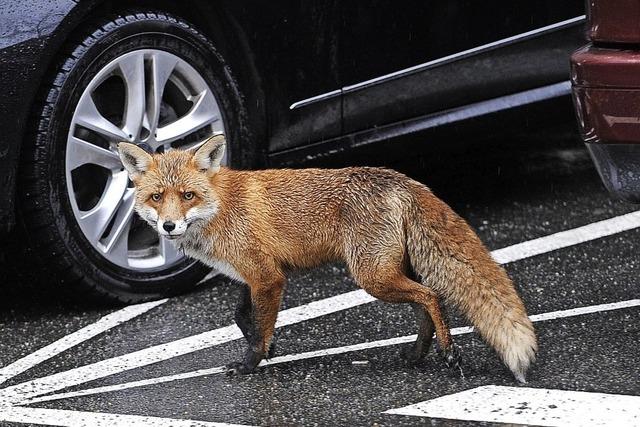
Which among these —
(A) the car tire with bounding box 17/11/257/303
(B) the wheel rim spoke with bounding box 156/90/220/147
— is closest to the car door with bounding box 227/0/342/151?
(A) the car tire with bounding box 17/11/257/303

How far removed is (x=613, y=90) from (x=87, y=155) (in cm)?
204

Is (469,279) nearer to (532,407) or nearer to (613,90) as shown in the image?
(532,407)

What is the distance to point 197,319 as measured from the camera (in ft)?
17.6

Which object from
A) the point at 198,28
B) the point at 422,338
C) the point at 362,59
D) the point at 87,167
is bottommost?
the point at 422,338

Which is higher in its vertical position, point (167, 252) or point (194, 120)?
point (194, 120)

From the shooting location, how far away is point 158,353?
4.98m

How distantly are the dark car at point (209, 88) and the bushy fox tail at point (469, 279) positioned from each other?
1.31 m

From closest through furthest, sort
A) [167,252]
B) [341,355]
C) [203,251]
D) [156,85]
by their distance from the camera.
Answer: [203,251]
[341,355]
[156,85]
[167,252]

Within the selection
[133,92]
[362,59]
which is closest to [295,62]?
[362,59]

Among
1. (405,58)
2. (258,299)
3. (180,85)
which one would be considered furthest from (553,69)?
(258,299)

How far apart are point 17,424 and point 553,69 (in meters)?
3.19

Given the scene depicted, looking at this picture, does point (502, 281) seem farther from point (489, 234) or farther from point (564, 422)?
point (489, 234)

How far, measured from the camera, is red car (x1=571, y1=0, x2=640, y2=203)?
4.50m

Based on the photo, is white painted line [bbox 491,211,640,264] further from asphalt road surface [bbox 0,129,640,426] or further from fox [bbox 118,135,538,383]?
fox [bbox 118,135,538,383]
